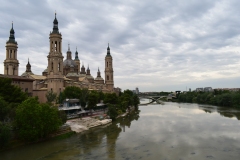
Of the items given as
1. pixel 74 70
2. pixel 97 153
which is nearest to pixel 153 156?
pixel 97 153

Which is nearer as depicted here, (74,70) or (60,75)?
(60,75)

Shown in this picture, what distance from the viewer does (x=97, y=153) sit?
19109 millimetres

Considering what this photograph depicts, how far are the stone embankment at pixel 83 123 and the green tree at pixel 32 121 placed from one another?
6.49 meters

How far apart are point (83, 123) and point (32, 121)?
39.1ft

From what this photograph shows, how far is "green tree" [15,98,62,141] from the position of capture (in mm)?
21000

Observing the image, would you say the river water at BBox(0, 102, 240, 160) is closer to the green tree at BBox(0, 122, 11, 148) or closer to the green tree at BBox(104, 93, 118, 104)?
the green tree at BBox(0, 122, 11, 148)

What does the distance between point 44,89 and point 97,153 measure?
31.4m

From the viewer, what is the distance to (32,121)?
21.4 m

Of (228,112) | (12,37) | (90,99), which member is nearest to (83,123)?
(90,99)

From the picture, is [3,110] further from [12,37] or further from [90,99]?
[12,37]

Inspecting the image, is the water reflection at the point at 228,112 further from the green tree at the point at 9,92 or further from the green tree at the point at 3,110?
the green tree at the point at 3,110

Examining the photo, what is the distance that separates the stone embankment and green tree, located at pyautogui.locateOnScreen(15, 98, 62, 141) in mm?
6491

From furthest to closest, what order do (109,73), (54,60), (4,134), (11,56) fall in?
(109,73) → (11,56) → (54,60) → (4,134)

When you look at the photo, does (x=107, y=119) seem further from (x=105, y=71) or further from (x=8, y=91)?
(x=105, y=71)
